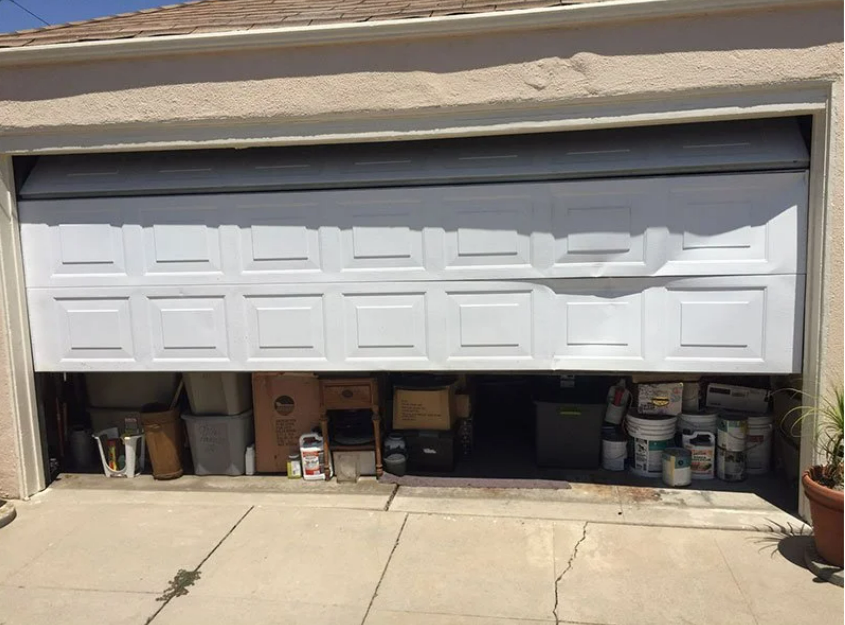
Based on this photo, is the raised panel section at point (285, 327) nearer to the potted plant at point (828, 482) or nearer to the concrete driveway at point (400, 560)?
the concrete driveway at point (400, 560)

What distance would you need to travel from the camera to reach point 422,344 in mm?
4625

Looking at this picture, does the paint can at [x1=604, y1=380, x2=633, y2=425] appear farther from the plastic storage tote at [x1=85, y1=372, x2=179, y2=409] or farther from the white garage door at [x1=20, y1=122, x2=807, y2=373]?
the plastic storage tote at [x1=85, y1=372, x2=179, y2=409]

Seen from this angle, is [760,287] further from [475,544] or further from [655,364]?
[475,544]

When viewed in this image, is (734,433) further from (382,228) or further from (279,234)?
(279,234)

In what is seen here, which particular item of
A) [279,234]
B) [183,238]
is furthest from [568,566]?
[183,238]

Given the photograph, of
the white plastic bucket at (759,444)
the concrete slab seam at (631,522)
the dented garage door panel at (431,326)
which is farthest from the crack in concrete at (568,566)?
the white plastic bucket at (759,444)

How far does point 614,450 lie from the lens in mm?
5109

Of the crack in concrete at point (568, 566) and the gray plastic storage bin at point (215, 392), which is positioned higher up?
the gray plastic storage bin at point (215, 392)

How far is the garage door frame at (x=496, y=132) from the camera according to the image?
153 inches

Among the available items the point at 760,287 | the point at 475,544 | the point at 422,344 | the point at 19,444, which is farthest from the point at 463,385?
the point at 19,444

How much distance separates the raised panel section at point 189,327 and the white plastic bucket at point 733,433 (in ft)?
13.0

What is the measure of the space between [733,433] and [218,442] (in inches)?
166

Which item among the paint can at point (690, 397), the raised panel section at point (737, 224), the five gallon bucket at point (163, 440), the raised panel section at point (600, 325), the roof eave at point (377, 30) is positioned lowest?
the five gallon bucket at point (163, 440)

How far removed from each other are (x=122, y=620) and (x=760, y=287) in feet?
14.5
